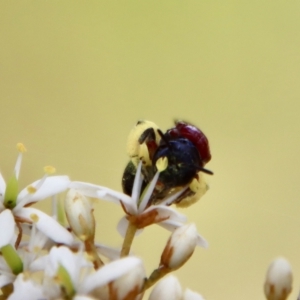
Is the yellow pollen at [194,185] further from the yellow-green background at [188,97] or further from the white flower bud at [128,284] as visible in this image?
the yellow-green background at [188,97]

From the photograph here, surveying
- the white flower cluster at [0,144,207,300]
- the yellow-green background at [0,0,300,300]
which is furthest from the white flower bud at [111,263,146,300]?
the yellow-green background at [0,0,300,300]

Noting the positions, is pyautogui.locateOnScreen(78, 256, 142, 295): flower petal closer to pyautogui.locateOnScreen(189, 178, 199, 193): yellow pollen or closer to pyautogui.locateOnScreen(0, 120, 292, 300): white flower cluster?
pyautogui.locateOnScreen(0, 120, 292, 300): white flower cluster

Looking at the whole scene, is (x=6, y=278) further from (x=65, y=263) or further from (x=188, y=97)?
(x=188, y=97)

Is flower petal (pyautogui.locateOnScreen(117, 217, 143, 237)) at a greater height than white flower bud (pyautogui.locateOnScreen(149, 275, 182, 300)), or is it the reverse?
flower petal (pyautogui.locateOnScreen(117, 217, 143, 237))

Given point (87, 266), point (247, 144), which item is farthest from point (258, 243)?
point (87, 266)

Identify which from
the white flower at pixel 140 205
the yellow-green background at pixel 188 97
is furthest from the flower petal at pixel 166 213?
the yellow-green background at pixel 188 97

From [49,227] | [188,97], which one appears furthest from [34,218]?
[188,97]
